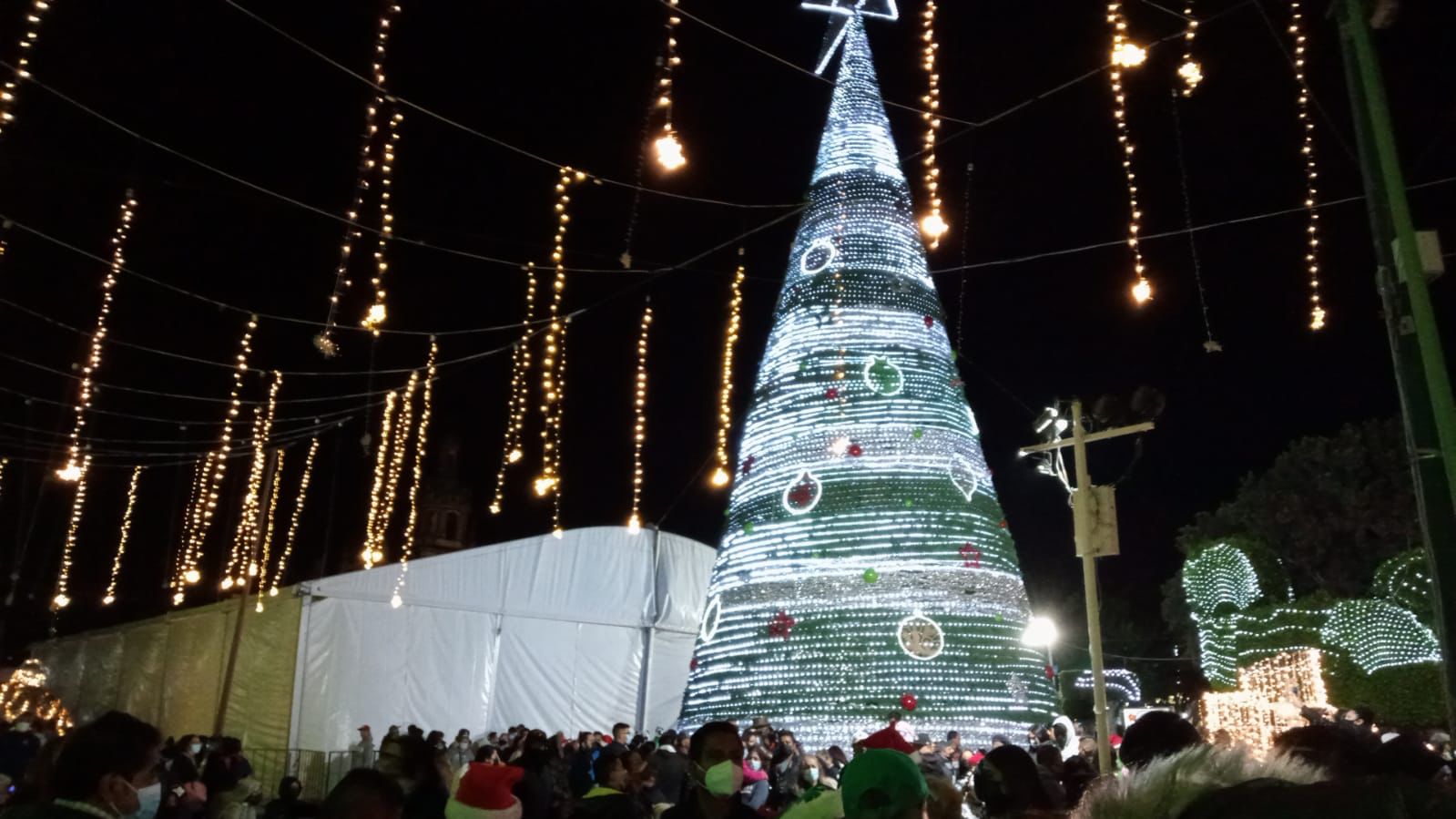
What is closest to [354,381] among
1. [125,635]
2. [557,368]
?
[557,368]

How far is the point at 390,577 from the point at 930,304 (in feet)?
37.2

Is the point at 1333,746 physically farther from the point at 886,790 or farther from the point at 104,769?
the point at 104,769

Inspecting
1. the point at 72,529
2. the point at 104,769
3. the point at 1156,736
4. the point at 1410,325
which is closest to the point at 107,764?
the point at 104,769

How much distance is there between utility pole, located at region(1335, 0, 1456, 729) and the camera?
4.65 metres

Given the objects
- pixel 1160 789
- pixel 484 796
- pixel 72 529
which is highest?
pixel 72 529

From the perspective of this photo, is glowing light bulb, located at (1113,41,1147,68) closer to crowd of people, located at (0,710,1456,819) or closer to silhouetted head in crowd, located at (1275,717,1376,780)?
crowd of people, located at (0,710,1456,819)

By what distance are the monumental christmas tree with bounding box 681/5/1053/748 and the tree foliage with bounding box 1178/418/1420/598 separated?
17.7 meters

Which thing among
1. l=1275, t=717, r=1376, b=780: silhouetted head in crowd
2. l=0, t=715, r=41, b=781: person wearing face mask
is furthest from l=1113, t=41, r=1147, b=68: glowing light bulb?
l=0, t=715, r=41, b=781: person wearing face mask

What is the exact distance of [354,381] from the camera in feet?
49.2

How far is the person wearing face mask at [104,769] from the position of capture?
276cm

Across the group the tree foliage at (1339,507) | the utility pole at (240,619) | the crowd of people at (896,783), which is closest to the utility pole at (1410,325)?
the crowd of people at (896,783)

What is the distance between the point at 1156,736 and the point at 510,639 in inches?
713

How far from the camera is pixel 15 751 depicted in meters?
9.39

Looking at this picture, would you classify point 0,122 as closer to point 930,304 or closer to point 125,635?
point 930,304
